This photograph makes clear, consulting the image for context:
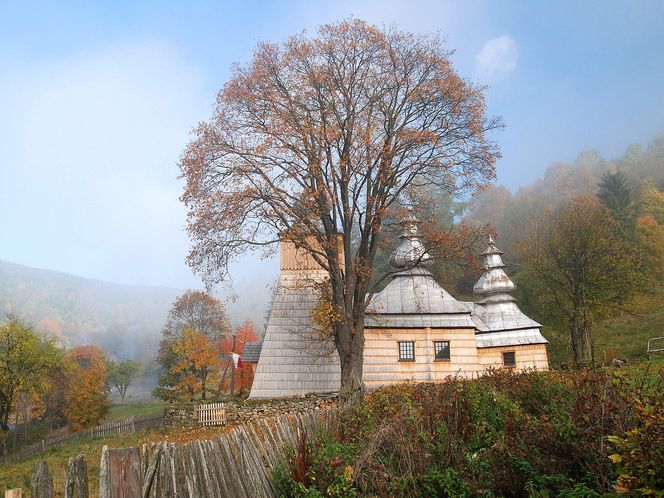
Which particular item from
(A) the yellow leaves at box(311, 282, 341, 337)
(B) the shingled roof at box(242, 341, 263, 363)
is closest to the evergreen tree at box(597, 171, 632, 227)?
(B) the shingled roof at box(242, 341, 263, 363)

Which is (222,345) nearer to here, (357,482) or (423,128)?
(423,128)

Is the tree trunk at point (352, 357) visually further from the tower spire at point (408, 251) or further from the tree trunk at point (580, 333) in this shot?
the tree trunk at point (580, 333)

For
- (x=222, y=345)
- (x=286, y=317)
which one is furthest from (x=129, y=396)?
(x=286, y=317)

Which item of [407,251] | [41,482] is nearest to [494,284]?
[407,251]

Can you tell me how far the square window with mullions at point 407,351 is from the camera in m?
24.8

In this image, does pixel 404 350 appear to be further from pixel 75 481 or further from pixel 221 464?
pixel 75 481

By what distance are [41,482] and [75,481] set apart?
0.41 metres

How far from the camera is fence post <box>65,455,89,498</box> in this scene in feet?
18.4

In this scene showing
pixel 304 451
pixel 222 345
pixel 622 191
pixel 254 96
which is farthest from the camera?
pixel 222 345

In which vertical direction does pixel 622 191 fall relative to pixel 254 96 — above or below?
above

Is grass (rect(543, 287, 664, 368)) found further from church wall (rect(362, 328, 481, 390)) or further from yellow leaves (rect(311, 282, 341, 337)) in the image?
yellow leaves (rect(311, 282, 341, 337))

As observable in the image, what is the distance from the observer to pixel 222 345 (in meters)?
54.4

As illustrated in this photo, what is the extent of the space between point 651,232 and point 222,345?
39271mm

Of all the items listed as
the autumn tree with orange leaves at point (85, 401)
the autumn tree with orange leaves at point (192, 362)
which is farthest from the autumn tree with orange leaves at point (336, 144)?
the autumn tree with orange leaves at point (85, 401)
